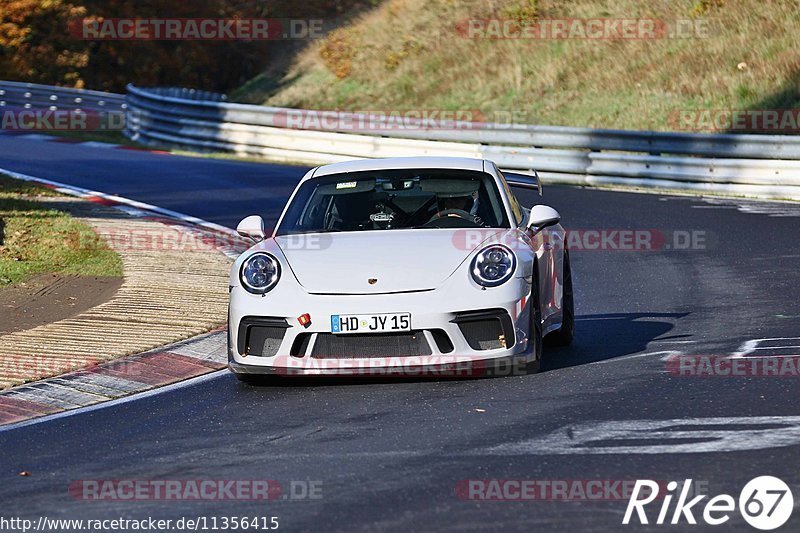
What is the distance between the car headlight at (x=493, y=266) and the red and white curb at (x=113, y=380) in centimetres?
197

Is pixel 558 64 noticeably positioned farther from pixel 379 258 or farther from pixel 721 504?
pixel 721 504

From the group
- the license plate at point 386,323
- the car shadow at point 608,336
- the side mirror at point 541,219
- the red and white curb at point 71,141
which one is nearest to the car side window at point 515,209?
the side mirror at point 541,219

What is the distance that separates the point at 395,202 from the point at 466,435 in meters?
2.83

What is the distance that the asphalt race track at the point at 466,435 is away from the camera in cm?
555

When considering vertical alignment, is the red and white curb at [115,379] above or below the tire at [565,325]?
below

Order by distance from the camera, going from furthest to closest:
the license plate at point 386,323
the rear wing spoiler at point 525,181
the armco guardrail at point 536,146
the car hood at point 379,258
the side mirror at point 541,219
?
1. the armco guardrail at point 536,146
2. the rear wing spoiler at point 525,181
3. the side mirror at point 541,219
4. the car hood at point 379,258
5. the license plate at point 386,323

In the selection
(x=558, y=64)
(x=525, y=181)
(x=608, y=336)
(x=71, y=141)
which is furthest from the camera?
(x=558, y=64)

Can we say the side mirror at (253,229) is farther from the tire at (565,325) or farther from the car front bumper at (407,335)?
the tire at (565,325)

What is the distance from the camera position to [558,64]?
3077cm

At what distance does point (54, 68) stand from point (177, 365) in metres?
34.3

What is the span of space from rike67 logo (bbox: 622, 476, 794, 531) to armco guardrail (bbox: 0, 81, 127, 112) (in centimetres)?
2905

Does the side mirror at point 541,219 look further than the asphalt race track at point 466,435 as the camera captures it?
Yes

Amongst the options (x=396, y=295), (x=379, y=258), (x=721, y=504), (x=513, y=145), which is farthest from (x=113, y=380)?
(x=513, y=145)

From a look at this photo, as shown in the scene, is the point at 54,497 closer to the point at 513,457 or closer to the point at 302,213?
the point at 513,457
